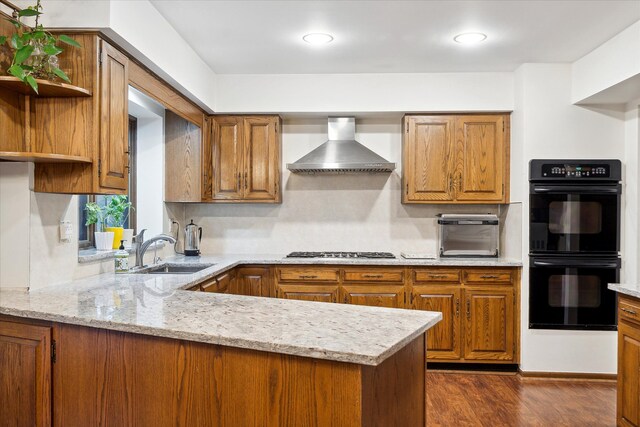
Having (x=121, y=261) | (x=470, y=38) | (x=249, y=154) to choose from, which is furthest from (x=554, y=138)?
(x=121, y=261)

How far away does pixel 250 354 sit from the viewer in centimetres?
157

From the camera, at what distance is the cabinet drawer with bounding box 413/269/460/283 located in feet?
13.3

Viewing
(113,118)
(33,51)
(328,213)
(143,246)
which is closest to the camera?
(33,51)

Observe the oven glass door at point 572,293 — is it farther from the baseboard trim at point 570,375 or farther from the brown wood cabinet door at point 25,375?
the brown wood cabinet door at point 25,375

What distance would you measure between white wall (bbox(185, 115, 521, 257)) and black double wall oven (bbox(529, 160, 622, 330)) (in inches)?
27.9

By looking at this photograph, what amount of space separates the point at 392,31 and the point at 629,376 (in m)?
2.49

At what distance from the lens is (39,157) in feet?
7.23

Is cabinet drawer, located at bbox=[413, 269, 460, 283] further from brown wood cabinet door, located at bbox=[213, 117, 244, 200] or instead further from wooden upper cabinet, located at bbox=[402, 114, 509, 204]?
brown wood cabinet door, located at bbox=[213, 117, 244, 200]

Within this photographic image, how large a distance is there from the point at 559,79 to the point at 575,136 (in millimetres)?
472

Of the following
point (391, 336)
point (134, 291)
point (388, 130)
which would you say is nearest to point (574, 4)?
point (388, 130)

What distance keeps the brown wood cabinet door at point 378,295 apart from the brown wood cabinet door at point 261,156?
1095 millimetres

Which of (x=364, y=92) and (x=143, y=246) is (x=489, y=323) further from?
(x=143, y=246)

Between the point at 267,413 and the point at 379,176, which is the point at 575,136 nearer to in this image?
the point at 379,176

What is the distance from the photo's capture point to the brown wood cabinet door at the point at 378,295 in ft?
13.3
